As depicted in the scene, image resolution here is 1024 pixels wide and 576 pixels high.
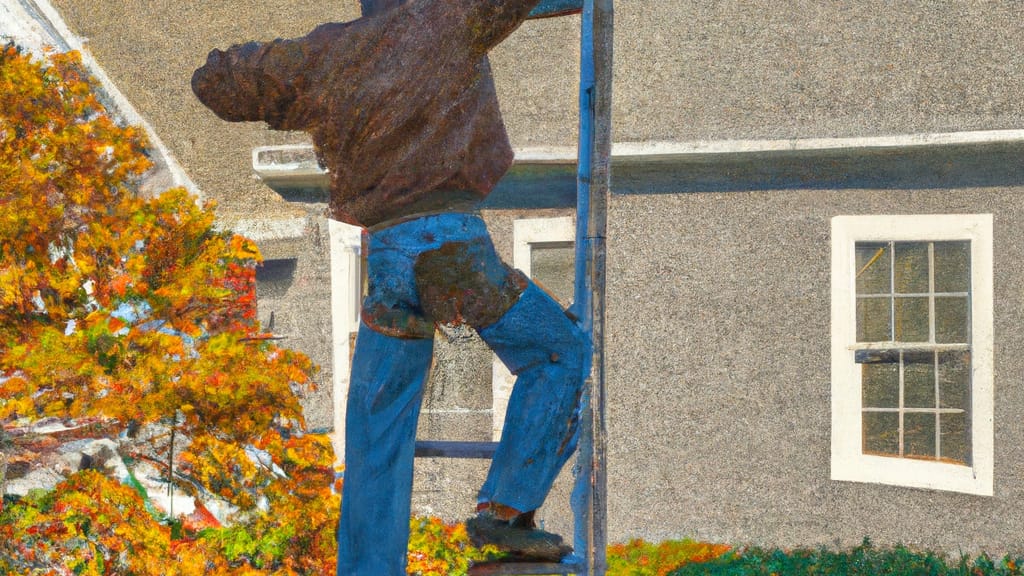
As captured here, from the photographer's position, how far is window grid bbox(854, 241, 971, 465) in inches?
199

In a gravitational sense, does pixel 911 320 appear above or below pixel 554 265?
below

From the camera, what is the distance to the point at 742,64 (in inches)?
194

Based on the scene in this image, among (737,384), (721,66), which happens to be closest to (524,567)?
(737,384)

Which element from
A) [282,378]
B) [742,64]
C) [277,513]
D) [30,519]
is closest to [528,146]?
[742,64]

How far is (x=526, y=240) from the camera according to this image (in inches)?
180

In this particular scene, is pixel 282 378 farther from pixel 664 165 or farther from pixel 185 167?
pixel 664 165

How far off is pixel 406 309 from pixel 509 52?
8.76 ft

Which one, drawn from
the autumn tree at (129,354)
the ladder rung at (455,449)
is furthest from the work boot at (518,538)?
the autumn tree at (129,354)

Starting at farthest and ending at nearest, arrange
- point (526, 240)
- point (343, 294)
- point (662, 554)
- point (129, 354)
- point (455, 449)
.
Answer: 1. point (662, 554)
2. point (343, 294)
3. point (526, 240)
4. point (129, 354)
5. point (455, 449)

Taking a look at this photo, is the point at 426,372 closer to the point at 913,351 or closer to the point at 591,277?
the point at 591,277

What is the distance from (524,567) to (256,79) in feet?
4.32

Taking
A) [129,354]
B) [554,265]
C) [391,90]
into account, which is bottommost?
[129,354]

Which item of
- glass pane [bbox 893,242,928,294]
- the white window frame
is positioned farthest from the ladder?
glass pane [bbox 893,242,928,294]

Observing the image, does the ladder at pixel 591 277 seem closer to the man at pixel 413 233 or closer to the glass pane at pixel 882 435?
the man at pixel 413 233
